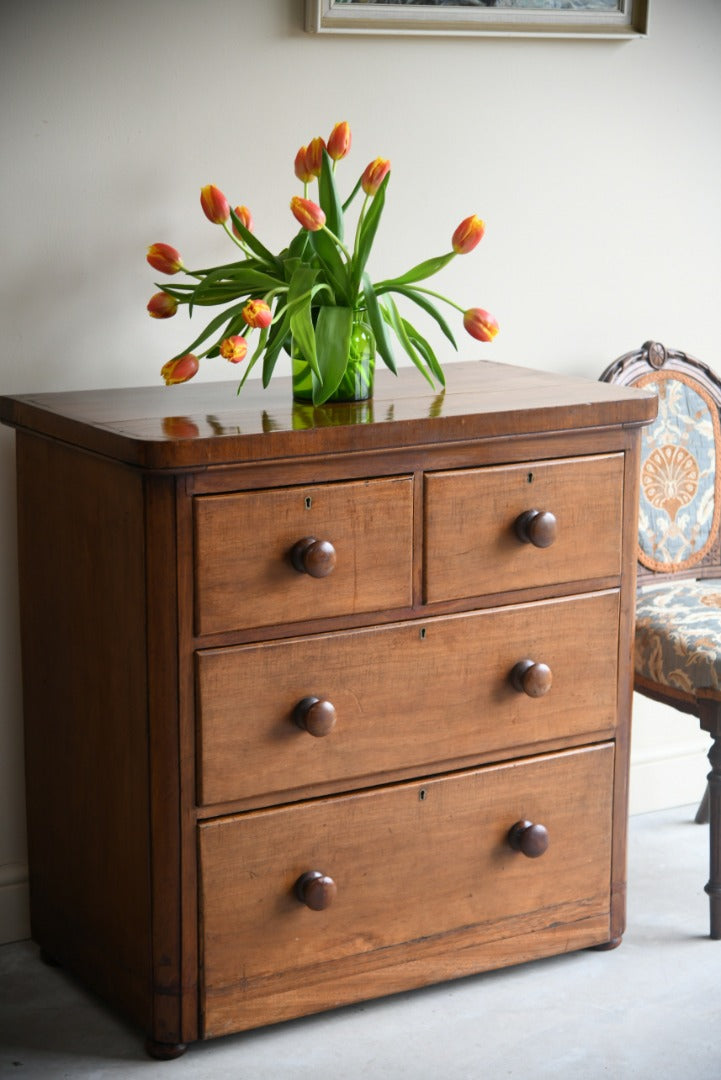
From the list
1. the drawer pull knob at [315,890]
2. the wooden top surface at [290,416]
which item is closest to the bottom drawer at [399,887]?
the drawer pull knob at [315,890]

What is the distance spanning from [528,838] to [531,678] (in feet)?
0.84

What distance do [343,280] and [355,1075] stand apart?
1160 millimetres

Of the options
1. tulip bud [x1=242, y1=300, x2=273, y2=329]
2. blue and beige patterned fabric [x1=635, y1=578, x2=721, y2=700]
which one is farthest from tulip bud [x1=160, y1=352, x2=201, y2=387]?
blue and beige patterned fabric [x1=635, y1=578, x2=721, y2=700]

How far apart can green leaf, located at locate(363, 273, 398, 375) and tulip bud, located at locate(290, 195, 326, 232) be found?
0.37 feet

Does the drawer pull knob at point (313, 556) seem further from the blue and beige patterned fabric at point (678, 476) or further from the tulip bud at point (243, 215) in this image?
the blue and beige patterned fabric at point (678, 476)

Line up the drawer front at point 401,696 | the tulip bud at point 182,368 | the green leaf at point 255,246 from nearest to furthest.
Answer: the drawer front at point 401,696
the tulip bud at point 182,368
the green leaf at point 255,246

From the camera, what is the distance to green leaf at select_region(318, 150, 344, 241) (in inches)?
89.3

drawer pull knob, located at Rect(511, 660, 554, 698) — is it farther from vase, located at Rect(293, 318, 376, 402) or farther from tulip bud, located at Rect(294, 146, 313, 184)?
tulip bud, located at Rect(294, 146, 313, 184)

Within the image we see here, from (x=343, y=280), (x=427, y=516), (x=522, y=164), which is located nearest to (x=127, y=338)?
(x=343, y=280)

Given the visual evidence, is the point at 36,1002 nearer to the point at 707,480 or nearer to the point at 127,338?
the point at 127,338

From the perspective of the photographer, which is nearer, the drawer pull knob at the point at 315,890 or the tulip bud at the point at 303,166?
the drawer pull knob at the point at 315,890

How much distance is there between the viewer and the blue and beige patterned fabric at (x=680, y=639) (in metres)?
2.54

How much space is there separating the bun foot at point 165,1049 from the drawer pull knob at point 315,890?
0.27 meters

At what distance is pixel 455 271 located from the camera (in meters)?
2.79
